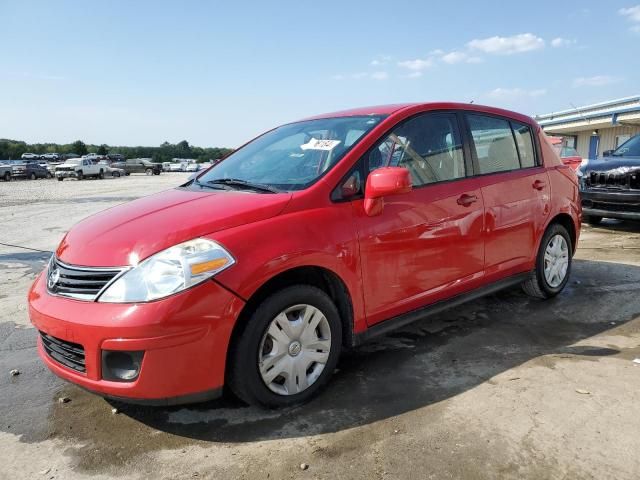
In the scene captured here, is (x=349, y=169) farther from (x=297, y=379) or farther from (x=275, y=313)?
(x=297, y=379)

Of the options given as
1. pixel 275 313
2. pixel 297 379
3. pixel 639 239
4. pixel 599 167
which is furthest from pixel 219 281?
pixel 599 167

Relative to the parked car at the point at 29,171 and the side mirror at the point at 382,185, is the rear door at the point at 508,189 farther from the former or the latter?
the parked car at the point at 29,171

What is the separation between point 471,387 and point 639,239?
6198 mm

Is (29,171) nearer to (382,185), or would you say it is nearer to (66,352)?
(66,352)

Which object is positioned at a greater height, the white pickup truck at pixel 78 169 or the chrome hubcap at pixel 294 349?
the white pickup truck at pixel 78 169

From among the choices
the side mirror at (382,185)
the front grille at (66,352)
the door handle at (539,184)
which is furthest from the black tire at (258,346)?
the door handle at (539,184)

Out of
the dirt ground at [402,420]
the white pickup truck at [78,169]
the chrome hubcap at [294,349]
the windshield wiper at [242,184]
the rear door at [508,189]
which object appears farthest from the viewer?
the white pickup truck at [78,169]

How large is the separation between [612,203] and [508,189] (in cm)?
530

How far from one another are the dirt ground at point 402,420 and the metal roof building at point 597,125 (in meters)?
17.8

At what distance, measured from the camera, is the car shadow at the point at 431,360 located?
2762 millimetres

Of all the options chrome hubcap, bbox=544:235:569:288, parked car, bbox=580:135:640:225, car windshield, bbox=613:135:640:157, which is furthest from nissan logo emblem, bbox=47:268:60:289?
Answer: car windshield, bbox=613:135:640:157

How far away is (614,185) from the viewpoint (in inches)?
326

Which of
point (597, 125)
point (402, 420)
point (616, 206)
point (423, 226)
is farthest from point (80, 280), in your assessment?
point (597, 125)

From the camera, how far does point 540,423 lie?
265 cm
